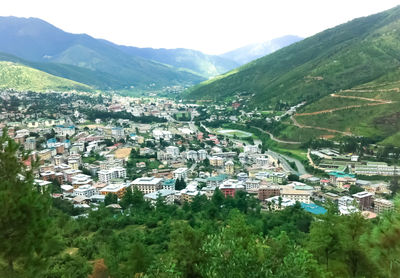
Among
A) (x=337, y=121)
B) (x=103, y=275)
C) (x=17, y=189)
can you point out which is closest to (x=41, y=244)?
(x=17, y=189)

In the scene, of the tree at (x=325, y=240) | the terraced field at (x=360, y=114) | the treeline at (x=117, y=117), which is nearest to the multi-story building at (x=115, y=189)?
the tree at (x=325, y=240)

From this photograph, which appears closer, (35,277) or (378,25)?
(35,277)

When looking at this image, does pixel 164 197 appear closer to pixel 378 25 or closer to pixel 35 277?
pixel 35 277

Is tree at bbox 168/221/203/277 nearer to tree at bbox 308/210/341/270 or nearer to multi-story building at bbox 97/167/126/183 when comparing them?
→ tree at bbox 308/210/341/270

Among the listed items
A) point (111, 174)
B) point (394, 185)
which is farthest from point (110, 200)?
point (394, 185)

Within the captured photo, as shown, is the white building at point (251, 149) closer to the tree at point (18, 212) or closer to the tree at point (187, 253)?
the tree at point (187, 253)
